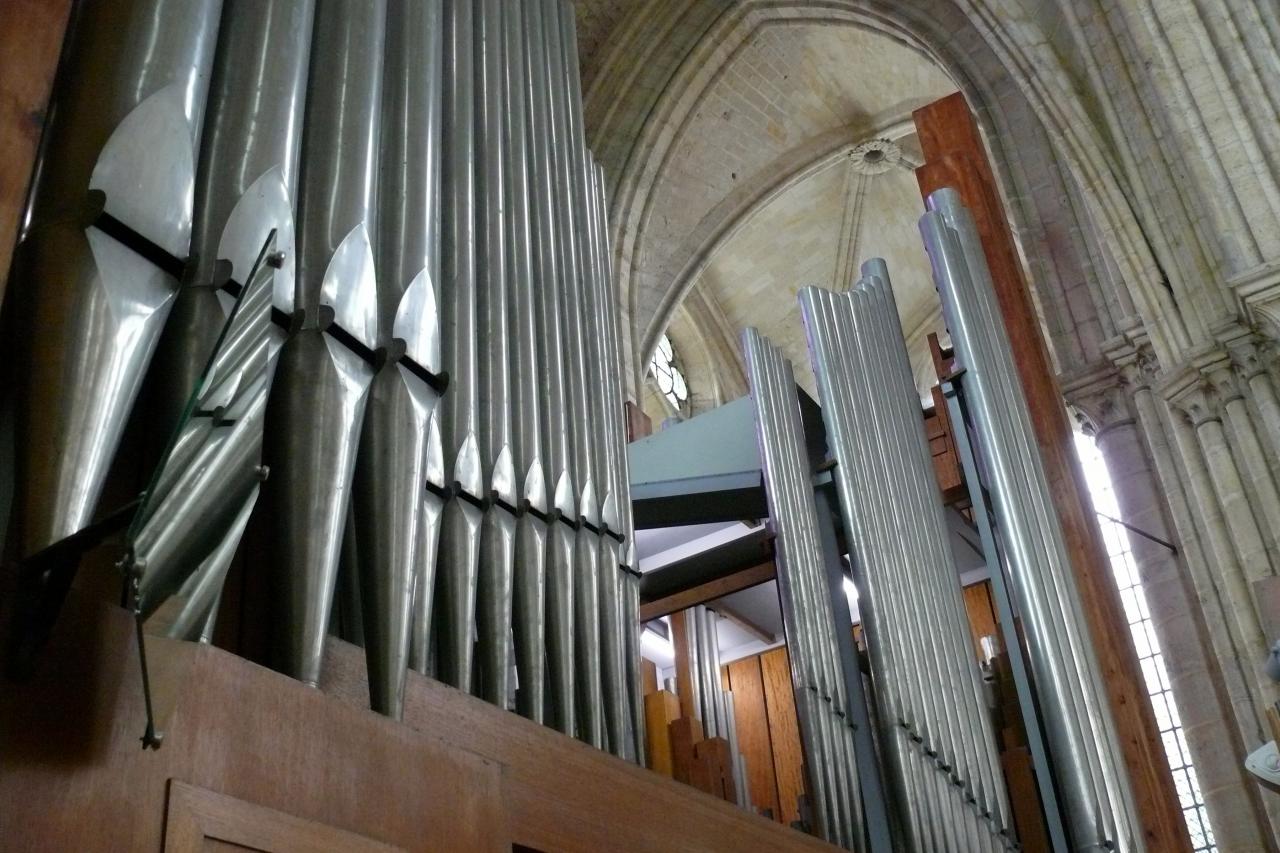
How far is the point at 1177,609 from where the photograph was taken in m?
9.06

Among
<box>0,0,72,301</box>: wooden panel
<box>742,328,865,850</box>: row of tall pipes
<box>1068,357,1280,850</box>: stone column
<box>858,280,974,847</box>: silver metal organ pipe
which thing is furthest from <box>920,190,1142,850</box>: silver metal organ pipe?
<box>1068,357,1280,850</box>: stone column

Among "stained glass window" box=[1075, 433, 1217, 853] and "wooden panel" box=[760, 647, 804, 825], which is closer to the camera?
"wooden panel" box=[760, 647, 804, 825]

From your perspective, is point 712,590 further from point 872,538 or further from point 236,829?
point 236,829

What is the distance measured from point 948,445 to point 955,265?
1.08m

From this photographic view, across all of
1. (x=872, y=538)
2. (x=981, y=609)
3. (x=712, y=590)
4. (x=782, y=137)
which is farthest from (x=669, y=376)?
(x=872, y=538)

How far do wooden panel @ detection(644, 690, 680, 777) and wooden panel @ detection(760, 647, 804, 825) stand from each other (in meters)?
4.19

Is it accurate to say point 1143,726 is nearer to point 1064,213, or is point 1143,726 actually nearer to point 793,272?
point 1064,213

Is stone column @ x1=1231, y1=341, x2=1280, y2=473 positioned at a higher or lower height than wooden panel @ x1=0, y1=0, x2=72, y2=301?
higher

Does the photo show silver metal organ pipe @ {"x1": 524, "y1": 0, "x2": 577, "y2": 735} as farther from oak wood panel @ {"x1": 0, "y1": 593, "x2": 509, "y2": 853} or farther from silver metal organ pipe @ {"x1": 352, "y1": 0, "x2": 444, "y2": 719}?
oak wood panel @ {"x1": 0, "y1": 593, "x2": 509, "y2": 853}

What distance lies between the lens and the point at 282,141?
198cm

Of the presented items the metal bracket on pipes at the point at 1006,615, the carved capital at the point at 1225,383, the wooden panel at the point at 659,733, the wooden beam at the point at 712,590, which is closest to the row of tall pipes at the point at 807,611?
the metal bracket on pipes at the point at 1006,615

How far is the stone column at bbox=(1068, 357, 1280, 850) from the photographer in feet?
27.0

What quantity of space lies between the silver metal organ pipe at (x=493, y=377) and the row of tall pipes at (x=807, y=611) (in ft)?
5.10

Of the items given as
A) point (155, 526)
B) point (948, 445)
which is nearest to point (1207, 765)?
point (948, 445)
